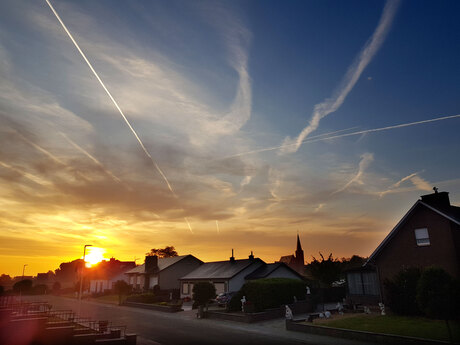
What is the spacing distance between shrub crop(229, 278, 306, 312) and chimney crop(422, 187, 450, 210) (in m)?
15.2

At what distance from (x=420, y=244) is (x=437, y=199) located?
425cm

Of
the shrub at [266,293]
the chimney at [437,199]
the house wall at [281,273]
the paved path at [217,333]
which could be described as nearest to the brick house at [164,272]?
the house wall at [281,273]

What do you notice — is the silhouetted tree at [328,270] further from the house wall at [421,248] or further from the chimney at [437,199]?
the chimney at [437,199]

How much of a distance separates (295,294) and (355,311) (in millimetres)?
6498

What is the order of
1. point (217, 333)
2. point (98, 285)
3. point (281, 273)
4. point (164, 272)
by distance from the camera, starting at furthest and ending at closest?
point (98, 285)
point (164, 272)
point (281, 273)
point (217, 333)

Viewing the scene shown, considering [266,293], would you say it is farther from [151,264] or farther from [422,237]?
[151,264]

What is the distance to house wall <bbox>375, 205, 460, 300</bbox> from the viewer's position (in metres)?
24.9

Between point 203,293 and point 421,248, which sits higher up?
point 421,248

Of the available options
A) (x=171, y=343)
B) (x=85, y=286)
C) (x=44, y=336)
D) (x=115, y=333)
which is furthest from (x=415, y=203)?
(x=85, y=286)

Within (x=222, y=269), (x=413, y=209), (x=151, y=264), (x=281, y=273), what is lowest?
(x=281, y=273)

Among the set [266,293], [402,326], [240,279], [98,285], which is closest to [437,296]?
[402,326]

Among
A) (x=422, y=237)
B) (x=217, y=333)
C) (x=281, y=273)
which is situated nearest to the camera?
(x=217, y=333)

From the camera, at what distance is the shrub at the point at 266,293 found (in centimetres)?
2985

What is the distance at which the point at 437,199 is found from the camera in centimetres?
2777
